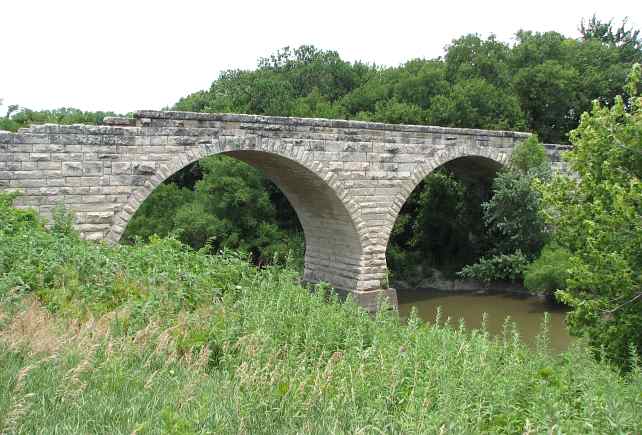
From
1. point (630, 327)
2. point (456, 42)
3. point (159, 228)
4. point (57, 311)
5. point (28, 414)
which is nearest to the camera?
point (28, 414)

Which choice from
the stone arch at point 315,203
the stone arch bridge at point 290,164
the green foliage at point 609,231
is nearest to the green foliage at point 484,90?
the stone arch bridge at point 290,164

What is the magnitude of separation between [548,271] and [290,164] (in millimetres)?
7109

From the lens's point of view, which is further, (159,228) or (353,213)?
(159,228)

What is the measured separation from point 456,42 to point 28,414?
78.5ft

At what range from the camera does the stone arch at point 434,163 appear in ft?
50.4

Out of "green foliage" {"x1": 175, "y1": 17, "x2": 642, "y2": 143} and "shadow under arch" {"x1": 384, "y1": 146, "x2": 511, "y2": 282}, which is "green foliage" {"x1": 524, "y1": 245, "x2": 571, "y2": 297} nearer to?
"shadow under arch" {"x1": 384, "y1": 146, "x2": 511, "y2": 282}

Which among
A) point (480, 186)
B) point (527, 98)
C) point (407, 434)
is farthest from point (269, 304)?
point (527, 98)

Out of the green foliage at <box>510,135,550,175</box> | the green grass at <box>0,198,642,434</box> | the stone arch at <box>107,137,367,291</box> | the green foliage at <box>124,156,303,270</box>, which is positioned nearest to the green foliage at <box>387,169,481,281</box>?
the green foliage at <box>510,135,550,175</box>

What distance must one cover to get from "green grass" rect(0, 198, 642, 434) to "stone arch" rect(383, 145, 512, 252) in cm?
890

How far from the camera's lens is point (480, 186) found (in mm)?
20359

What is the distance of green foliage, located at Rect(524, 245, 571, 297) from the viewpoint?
15.9 metres

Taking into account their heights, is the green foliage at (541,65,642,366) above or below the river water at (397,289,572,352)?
above

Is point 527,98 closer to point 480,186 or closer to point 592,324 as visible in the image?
point 480,186

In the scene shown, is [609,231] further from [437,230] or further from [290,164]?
[437,230]
